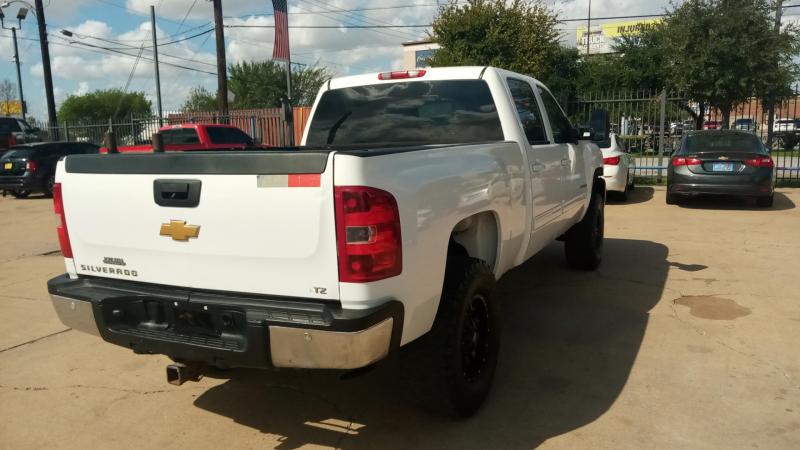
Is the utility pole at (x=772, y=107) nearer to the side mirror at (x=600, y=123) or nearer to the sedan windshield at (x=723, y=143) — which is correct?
the sedan windshield at (x=723, y=143)

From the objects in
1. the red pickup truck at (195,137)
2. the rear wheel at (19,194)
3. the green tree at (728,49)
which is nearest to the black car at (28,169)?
the rear wheel at (19,194)

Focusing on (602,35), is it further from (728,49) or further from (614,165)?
(614,165)

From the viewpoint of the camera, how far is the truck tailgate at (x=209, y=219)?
2.61 metres

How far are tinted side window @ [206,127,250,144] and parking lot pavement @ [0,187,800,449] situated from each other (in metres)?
9.36

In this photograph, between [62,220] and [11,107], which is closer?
[62,220]

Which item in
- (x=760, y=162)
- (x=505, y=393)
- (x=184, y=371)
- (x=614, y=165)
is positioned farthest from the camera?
(x=614, y=165)

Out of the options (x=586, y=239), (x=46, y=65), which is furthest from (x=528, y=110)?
(x=46, y=65)

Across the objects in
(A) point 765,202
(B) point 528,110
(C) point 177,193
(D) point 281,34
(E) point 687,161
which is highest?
(D) point 281,34

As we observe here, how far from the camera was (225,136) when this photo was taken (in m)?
15.6

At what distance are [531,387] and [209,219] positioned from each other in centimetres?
217

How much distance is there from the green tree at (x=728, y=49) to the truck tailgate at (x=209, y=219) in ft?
53.3

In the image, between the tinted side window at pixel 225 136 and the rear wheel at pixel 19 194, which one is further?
the rear wheel at pixel 19 194

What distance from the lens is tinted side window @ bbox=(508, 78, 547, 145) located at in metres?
4.57

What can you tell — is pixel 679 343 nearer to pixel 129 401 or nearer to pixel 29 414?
pixel 129 401
